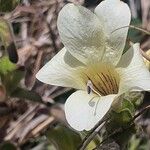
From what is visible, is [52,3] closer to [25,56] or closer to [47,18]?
[47,18]

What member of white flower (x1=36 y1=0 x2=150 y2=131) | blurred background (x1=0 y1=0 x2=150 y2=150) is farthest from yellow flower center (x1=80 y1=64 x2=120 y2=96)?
blurred background (x1=0 y1=0 x2=150 y2=150)

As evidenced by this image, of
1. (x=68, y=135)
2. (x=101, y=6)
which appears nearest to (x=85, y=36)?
(x=101, y=6)

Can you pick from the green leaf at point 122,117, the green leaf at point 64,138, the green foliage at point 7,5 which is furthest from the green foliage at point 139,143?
the green foliage at point 7,5

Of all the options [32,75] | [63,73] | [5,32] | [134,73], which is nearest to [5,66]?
[5,32]

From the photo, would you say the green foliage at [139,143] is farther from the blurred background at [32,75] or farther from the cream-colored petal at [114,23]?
the cream-colored petal at [114,23]

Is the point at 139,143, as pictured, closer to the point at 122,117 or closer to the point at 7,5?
the point at 122,117

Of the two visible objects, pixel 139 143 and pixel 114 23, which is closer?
pixel 114 23

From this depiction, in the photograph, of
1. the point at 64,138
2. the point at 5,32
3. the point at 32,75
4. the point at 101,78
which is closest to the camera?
the point at 101,78
